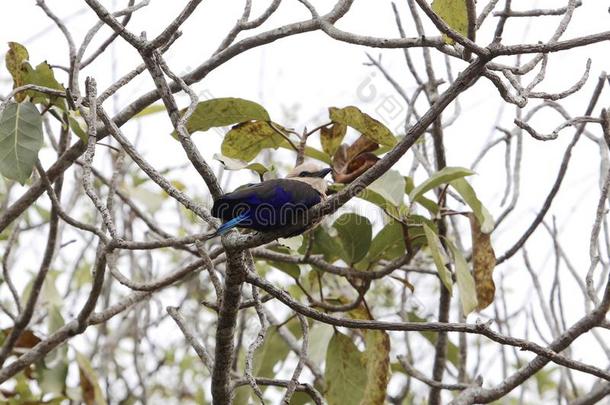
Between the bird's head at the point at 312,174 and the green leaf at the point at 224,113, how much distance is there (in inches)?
14.7

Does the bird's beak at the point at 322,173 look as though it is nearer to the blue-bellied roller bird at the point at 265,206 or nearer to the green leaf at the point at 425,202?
the blue-bellied roller bird at the point at 265,206

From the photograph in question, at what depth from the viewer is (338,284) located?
13.6 ft

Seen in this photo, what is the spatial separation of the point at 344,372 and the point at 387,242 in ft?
1.76

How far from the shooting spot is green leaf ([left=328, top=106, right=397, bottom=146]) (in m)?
2.89

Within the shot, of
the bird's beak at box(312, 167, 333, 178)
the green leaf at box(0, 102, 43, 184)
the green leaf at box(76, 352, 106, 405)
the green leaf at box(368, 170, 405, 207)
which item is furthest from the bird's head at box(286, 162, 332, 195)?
the green leaf at box(76, 352, 106, 405)

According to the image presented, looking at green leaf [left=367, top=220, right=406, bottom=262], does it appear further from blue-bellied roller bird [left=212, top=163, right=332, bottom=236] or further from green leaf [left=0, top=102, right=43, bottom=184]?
green leaf [left=0, top=102, right=43, bottom=184]

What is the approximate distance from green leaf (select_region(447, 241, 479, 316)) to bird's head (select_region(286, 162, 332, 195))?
0.72 metres

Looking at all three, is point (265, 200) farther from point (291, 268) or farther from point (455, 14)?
point (291, 268)

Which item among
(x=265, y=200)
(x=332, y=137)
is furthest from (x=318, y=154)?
(x=265, y=200)

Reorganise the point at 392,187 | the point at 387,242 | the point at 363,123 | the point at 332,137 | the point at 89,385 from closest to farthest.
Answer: the point at 363,123, the point at 392,187, the point at 332,137, the point at 387,242, the point at 89,385

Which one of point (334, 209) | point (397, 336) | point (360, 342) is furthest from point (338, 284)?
point (397, 336)

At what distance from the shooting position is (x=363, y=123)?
9.59ft

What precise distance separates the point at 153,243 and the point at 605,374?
138 cm

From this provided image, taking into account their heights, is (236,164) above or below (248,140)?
below
